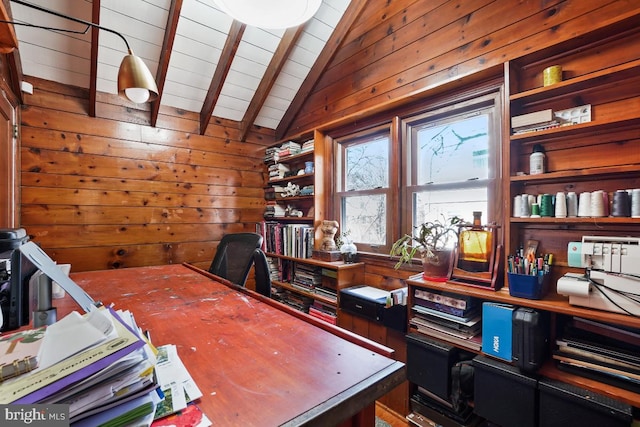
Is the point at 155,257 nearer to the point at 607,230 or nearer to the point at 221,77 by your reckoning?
the point at 221,77

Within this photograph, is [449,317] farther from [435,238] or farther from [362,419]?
[362,419]

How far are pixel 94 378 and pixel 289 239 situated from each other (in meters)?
2.43

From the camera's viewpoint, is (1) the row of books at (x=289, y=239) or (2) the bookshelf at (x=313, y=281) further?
(1) the row of books at (x=289, y=239)

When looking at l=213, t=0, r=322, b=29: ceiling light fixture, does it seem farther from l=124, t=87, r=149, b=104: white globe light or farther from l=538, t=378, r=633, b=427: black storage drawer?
l=538, t=378, r=633, b=427: black storage drawer

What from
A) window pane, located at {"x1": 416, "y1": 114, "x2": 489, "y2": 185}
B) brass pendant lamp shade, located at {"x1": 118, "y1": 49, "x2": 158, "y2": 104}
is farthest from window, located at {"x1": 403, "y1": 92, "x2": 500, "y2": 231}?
brass pendant lamp shade, located at {"x1": 118, "y1": 49, "x2": 158, "y2": 104}

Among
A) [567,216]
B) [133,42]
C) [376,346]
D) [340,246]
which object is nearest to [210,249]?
[340,246]

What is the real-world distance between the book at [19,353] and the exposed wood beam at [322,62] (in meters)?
2.89

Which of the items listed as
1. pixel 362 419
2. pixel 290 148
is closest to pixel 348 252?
pixel 290 148

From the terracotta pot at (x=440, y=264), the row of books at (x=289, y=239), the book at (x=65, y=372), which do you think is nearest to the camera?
the book at (x=65, y=372)

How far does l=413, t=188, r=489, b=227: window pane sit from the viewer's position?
1.94 m

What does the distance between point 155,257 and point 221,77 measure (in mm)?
1802

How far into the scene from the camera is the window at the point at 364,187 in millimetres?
2510

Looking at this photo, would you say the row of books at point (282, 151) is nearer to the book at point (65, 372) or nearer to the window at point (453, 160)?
the window at point (453, 160)

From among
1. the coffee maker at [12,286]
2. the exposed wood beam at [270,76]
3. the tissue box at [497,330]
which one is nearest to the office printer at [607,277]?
the tissue box at [497,330]
